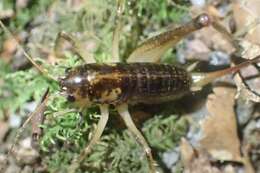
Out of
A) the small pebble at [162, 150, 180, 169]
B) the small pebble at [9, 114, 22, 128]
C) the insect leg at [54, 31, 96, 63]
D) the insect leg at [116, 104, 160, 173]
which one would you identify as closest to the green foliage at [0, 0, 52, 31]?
the insect leg at [54, 31, 96, 63]

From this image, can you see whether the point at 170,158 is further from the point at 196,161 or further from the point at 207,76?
the point at 207,76

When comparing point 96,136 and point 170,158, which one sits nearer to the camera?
point 96,136

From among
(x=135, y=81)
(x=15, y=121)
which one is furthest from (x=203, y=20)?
(x=15, y=121)

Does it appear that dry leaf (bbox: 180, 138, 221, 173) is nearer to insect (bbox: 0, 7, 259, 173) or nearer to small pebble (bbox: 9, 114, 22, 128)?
insect (bbox: 0, 7, 259, 173)

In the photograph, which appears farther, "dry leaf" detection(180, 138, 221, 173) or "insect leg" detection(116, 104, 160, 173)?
"dry leaf" detection(180, 138, 221, 173)

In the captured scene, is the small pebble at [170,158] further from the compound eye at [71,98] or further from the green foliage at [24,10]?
the green foliage at [24,10]

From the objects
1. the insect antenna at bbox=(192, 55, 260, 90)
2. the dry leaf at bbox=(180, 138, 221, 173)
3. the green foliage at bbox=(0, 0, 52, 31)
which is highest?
the green foliage at bbox=(0, 0, 52, 31)

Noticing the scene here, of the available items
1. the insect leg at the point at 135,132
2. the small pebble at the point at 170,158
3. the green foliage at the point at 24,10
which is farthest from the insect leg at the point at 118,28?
the small pebble at the point at 170,158
